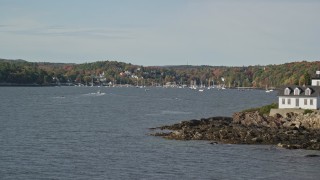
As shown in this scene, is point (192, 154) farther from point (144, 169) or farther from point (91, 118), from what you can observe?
point (91, 118)

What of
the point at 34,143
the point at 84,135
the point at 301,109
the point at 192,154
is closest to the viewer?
the point at 192,154

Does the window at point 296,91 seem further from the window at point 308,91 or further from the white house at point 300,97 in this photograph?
the window at point 308,91

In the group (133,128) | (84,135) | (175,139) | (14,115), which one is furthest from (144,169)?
(14,115)

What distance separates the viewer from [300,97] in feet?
250

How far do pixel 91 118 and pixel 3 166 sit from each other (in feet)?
159

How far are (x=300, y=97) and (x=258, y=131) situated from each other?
1546 cm

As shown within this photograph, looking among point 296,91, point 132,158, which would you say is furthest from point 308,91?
point 132,158

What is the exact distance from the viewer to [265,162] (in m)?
48.4

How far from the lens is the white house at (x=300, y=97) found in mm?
75000

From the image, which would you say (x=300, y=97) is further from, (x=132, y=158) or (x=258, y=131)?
(x=132, y=158)

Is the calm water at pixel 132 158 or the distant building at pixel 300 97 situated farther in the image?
the distant building at pixel 300 97

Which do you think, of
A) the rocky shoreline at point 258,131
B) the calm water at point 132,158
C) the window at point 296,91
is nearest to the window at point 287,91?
the window at point 296,91

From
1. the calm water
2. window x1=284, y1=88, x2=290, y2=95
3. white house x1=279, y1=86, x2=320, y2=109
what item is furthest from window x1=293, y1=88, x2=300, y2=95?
the calm water

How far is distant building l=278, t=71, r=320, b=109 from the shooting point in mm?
75062
